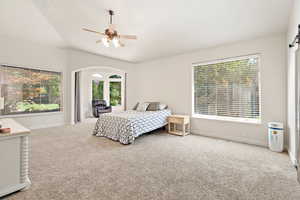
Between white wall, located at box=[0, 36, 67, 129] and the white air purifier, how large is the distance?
6252mm

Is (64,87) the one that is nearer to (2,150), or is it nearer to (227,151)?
(2,150)

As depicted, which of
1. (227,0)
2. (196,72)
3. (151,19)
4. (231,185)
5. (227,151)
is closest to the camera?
(231,185)

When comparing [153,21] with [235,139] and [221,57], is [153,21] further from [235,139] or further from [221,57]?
[235,139]

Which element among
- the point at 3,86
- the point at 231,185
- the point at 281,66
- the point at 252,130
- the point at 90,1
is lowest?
the point at 231,185

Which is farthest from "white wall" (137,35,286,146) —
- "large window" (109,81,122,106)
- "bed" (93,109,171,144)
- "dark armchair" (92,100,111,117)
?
"large window" (109,81,122,106)

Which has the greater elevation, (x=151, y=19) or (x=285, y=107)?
(x=151, y=19)

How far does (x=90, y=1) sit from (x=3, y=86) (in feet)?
11.8

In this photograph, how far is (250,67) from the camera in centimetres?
345

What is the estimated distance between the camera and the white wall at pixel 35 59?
3988 mm

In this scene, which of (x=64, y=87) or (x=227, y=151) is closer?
(x=227, y=151)

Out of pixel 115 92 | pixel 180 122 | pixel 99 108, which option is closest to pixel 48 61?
pixel 99 108

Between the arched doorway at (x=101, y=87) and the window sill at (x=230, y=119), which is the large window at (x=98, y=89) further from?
the window sill at (x=230, y=119)

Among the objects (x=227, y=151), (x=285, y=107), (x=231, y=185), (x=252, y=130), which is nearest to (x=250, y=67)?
(x=285, y=107)

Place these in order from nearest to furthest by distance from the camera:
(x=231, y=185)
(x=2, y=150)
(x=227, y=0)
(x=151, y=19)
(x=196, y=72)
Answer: (x=2, y=150), (x=231, y=185), (x=227, y=0), (x=151, y=19), (x=196, y=72)
